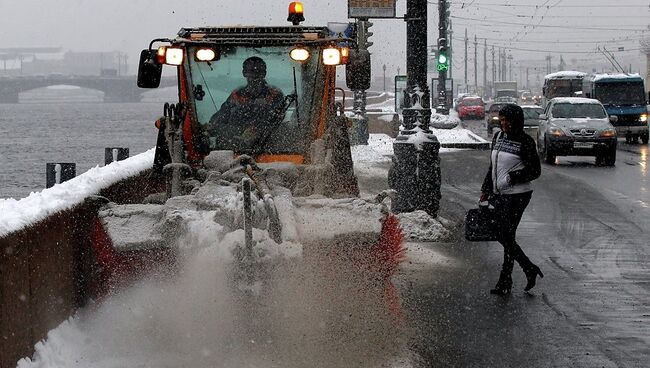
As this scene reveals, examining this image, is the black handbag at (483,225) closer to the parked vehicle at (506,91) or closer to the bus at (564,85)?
the bus at (564,85)

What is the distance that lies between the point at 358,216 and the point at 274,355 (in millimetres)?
1213

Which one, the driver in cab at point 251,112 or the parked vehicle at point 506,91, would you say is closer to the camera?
the driver in cab at point 251,112

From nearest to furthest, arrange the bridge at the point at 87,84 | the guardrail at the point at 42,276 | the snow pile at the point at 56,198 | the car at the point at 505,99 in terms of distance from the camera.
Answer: the guardrail at the point at 42,276, the snow pile at the point at 56,198, the car at the point at 505,99, the bridge at the point at 87,84

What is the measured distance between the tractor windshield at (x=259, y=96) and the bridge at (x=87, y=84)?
125 meters

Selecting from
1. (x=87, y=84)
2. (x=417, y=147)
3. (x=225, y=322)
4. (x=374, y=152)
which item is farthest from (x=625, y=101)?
(x=87, y=84)

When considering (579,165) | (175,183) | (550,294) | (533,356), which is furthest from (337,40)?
(579,165)

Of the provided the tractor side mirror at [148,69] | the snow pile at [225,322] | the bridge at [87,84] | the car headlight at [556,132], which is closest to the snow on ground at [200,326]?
the snow pile at [225,322]

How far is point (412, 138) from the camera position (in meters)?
14.5

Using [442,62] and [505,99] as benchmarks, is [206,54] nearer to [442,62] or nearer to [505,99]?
[442,62]

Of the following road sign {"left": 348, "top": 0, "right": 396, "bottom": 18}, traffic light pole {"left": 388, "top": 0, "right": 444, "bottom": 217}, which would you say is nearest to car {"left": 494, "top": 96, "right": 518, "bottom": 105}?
road sign {"left": 348, "top": 0, "right": 396, "bottom": 18}

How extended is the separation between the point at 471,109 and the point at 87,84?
6931 cm

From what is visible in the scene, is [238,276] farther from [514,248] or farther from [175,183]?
[514,248]

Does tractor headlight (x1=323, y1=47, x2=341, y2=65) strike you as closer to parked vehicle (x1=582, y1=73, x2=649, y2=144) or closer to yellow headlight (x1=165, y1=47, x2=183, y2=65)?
yellow headlight (x1=165, y1=47, x2=183, y2=65)

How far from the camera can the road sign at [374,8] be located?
53.3 feet
